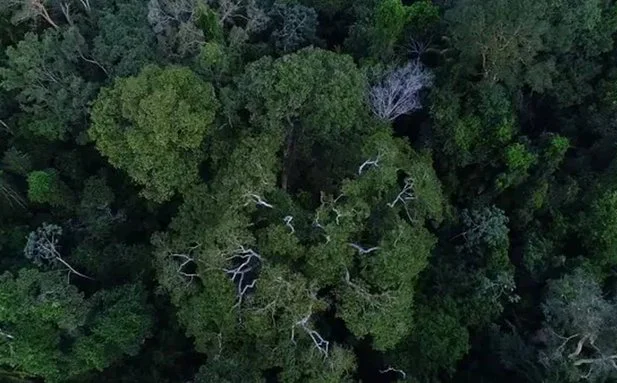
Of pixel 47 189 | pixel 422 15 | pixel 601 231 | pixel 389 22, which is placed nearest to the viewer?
pixel 601 231

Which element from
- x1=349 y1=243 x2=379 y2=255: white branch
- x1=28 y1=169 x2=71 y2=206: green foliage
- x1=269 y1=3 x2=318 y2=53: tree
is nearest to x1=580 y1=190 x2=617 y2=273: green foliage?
x1=349 y1=243 x2=379 y2=255: white branch

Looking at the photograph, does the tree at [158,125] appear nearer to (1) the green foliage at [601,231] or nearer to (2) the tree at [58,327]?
(2) the tree at [58,327]

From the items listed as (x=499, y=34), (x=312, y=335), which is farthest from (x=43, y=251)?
(x=499, y=34)

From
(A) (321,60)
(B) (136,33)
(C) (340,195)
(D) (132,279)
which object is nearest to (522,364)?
(C) (340,195)

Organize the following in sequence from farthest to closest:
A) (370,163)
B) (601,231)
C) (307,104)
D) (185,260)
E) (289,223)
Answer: (601,231), (307,104), (185,260), (370,163), (289,223)

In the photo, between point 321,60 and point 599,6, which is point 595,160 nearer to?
point 599,6

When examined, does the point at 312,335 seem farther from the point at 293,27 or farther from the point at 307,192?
the point at 293,27

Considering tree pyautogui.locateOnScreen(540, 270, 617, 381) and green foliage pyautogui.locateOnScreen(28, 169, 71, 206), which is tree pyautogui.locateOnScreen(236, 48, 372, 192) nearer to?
green foliage pyautogui.locateOnScreen(28, 169, 71, 206)
